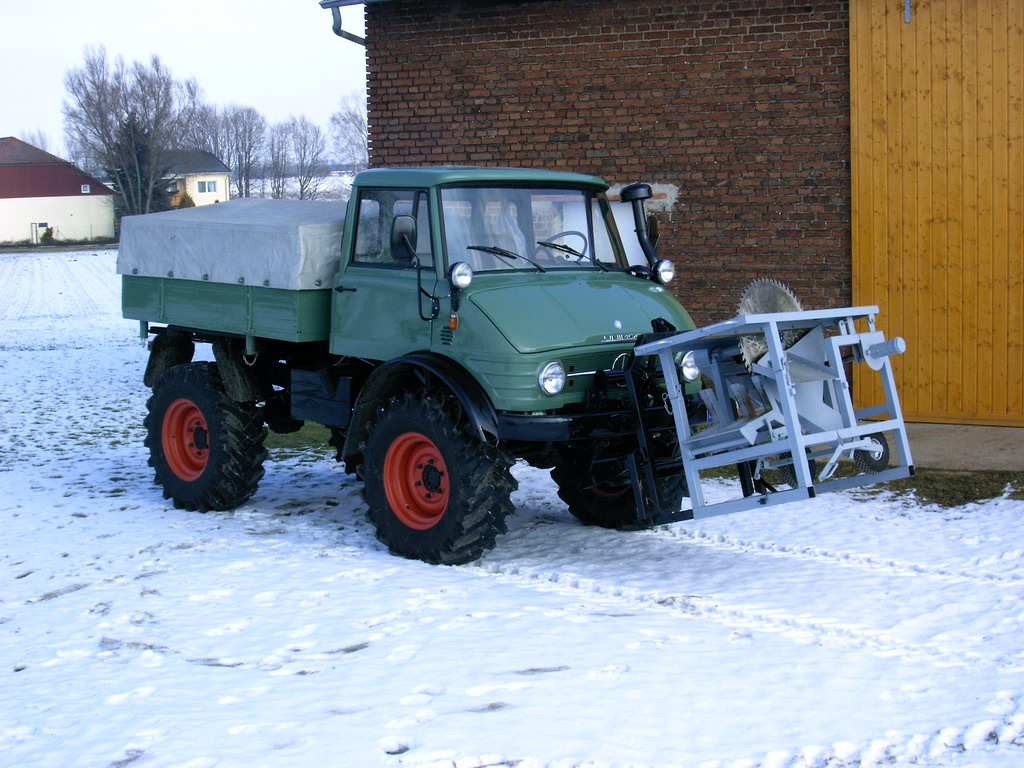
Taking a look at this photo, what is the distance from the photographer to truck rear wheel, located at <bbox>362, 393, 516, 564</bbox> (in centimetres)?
673

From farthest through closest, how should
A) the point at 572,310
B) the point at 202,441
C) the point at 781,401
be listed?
the point at 202,441, the point at 572,310, the point at 781,401

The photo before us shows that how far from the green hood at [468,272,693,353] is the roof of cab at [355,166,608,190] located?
0.62 meters

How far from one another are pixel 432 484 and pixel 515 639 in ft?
5.16

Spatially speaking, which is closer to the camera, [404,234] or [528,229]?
[404,234]

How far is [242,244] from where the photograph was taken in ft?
26.6

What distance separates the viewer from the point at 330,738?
458 cm

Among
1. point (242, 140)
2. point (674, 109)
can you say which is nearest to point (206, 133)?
point (242, 140)

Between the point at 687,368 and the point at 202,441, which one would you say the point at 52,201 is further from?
the point at 687,368

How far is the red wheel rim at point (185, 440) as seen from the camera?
864 centimetres

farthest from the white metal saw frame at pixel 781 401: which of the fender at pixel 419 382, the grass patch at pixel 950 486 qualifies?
the grass patch at pixel 950 486

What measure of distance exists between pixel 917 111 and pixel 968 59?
58cm

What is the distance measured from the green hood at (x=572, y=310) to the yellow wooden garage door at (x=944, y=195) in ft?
14.4

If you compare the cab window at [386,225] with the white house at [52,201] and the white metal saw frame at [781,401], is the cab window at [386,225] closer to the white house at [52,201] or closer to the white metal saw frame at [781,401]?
the white metal saw frame at [781,401]

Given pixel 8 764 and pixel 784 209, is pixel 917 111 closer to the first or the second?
pixel 784 209
